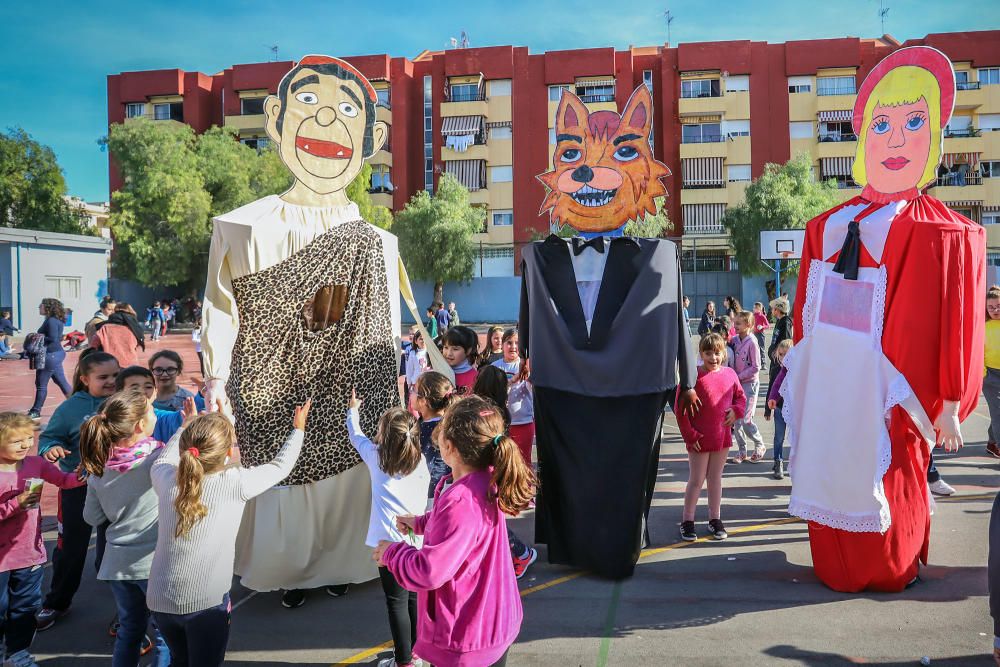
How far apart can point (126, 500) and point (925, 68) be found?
187 inches

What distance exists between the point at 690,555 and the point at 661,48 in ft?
129

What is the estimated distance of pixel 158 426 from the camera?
3857mm

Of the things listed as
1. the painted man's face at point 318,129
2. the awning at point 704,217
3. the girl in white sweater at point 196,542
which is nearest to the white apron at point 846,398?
the painted man's face at point 318,129

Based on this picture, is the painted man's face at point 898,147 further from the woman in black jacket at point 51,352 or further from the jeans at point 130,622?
the woman in black jacket at point 51,352

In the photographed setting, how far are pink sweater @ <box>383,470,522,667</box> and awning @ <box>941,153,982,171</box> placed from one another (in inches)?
1585

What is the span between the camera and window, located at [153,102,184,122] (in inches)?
1587

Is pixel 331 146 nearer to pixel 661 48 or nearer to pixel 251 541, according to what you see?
pixel 251 541

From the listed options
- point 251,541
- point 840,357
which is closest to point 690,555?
point 840,357

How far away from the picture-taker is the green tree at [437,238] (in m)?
34.5

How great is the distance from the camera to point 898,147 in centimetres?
424

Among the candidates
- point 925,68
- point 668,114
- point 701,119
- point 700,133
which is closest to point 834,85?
point 701,119

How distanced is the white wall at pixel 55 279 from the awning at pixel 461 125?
17684mm

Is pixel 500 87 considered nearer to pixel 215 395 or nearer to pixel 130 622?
pixel 215 395

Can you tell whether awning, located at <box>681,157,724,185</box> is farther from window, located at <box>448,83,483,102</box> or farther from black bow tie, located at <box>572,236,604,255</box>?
black bow tie, located at <box>572,236,604,255</box>
